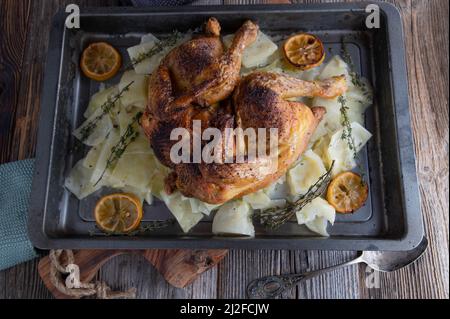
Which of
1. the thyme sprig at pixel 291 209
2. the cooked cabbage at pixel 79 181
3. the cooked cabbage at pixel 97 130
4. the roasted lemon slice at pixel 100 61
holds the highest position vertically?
the roasted lemon slice at pixel 100 61

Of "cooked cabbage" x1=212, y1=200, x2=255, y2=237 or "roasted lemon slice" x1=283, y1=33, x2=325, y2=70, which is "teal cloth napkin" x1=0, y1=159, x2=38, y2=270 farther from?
"roasted lemon slice" x1=283, y1=33, x2=325, y2=70

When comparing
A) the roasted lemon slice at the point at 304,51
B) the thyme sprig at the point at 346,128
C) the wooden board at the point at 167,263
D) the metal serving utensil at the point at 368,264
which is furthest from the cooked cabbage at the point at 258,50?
the metal serving utensil at the point at 368,264

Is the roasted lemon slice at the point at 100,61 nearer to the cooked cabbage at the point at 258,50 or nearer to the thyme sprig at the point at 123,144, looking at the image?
the thyme sprig at the point at 123,144

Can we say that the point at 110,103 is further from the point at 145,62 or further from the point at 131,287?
the point at 131,287

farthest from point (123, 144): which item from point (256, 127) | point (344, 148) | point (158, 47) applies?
point (344, 148)

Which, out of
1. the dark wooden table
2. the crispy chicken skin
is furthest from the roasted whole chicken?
the dark wooden table
